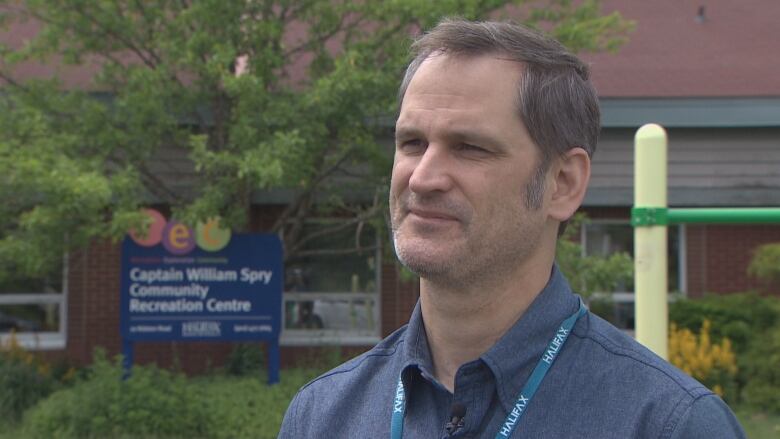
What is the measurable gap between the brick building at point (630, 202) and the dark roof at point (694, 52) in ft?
0.08

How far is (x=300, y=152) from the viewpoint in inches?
297

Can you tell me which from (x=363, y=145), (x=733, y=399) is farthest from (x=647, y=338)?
(x=733, y=399)

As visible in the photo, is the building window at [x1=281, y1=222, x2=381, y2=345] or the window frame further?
the window frame

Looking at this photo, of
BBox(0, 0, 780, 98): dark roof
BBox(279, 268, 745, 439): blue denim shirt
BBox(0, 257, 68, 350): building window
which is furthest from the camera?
BBox(0, 0, 780, 98): dark roof

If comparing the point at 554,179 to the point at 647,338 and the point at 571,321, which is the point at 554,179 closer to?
the point at 571,321

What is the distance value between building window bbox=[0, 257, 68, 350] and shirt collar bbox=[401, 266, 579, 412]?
34.1 feet

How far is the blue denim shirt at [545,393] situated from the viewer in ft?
5.17

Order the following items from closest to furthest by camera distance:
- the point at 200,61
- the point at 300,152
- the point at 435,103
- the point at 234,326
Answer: the point at 435,103 < the point at 300,152 < the point at 200,61 < the point at 234,326

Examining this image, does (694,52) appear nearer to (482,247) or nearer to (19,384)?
(19,384)

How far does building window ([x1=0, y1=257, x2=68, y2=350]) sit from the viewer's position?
11484 millimetres

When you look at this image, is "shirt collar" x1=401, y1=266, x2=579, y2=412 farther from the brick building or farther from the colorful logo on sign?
the brick building

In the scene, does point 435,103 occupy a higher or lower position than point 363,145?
lower

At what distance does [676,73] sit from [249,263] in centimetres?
604

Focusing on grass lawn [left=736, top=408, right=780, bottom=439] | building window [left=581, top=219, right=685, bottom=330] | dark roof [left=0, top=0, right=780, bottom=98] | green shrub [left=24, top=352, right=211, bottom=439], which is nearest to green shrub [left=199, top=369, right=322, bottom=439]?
green shrub [left=24, top=352, right=211, bottom=439]
